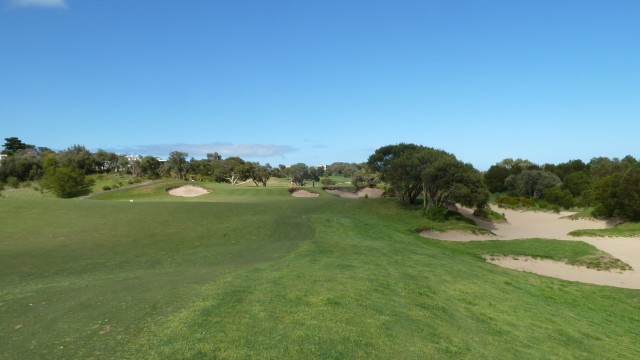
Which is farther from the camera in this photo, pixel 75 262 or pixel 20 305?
pixel 75 262

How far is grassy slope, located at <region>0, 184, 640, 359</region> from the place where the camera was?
28.8 ft

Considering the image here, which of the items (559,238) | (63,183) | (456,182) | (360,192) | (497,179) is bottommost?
(559,238)

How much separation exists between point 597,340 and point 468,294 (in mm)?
4461

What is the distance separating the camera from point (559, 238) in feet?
145

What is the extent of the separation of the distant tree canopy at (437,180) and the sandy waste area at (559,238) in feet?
21.1

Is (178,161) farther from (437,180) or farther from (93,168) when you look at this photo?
(437,180)

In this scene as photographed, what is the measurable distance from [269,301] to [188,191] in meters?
63.5

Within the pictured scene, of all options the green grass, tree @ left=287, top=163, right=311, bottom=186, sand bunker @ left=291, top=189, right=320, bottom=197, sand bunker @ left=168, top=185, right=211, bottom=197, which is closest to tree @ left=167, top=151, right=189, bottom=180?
tree @ left=287, top=163, right=311, bottom=186

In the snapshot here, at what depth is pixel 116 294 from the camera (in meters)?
12.5

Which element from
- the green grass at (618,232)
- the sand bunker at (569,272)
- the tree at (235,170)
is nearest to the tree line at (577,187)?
the green grass at (618,232)

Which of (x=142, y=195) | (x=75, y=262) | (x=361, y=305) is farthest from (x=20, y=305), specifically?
(x=142, y=195)

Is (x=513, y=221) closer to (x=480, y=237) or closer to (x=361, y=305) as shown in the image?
(x=480, y=237)

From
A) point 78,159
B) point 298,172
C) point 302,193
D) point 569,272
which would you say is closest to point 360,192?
point 302,193

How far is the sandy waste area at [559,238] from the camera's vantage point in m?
26.2
